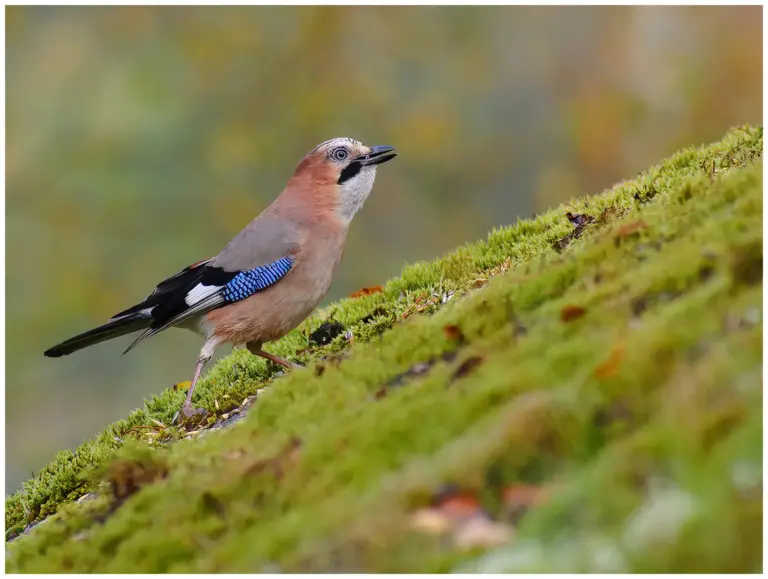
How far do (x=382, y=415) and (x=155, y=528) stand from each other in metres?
0.93

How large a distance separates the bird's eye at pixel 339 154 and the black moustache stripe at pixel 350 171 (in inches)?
3.2

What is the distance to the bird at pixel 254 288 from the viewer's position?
6898 millimetres

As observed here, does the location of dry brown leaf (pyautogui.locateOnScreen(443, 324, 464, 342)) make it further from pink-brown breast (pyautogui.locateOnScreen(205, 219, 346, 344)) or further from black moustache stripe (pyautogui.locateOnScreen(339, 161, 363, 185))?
black moustache stripe (pyautogui.locateOnScreen(339, 161, 363, 185))

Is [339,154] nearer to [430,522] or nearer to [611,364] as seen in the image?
[611,364]

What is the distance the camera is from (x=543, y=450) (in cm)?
310

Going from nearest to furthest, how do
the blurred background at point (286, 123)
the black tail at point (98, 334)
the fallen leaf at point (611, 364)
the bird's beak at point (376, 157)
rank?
the fallen leaf at point (611, 364) → the black tail at point (98, 334) → the bird's beak at point (376, 157) → the blurred background at point (286, 123)

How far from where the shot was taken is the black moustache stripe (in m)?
7.60

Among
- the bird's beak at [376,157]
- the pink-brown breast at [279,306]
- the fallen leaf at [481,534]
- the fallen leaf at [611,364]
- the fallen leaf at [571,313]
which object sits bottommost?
the fallen leaf at [481,534]

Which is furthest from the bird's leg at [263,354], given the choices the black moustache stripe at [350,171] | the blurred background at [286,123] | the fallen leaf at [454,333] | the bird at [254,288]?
the blurred background at [286,123]

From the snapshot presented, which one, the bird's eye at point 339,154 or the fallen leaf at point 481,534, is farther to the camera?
the bird's eye at point 339,154

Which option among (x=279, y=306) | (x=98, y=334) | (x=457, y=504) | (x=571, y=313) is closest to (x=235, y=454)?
(x=457, y=504)

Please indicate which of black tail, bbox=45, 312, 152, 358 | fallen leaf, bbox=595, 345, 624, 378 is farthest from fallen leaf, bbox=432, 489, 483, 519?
black tail, bbox=45, 312, 152, 358

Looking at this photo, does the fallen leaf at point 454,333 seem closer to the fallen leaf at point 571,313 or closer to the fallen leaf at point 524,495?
the fallen leaf at point 571,313

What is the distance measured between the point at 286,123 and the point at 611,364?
1274 centimetres
